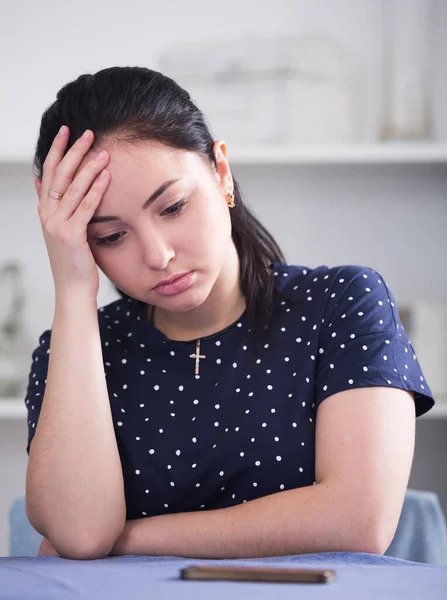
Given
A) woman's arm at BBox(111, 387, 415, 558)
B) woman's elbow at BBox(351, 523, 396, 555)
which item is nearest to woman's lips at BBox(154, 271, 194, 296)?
woman's arm at BBox(111, 387, 415, 558)

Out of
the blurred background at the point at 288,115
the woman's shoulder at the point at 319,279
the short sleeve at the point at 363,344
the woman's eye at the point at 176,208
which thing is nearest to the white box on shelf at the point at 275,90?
the blurred background at the point at 288,115

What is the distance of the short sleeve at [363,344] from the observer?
44.6 inches

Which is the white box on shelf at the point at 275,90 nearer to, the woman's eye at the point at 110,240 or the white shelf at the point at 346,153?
the white shelf at the point at 346,153

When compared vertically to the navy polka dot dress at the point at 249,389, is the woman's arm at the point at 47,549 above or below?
below

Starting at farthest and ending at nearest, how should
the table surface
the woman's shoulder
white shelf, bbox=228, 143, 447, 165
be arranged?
white shelf, bbox=228, 143, 447, 165 < the woman's shoulder < the table surface

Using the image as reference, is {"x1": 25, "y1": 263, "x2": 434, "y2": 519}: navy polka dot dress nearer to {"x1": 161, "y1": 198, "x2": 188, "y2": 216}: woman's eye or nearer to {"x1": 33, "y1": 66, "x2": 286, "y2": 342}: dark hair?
{"x1": 33, "y1": 66, "x2": 286, "y2": 342}: dark hair

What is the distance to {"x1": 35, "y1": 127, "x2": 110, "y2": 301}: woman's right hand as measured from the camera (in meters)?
1.15

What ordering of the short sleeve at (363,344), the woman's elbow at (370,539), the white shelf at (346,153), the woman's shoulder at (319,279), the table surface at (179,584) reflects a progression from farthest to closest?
the white shelf at (346,153)
the woman's shoulder at (319,279)
the short sleeve at (363,344)
the woman's elbow at (370,539)
the table surface at (179,584)

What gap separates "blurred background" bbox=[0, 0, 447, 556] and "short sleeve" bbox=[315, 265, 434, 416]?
1.10m

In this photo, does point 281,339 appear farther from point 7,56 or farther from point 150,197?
point 7,56

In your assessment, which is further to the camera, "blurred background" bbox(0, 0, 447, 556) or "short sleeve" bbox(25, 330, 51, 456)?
"blurred background" bbox(0, 0, 447, 556)

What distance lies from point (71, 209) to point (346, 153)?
3.99 feet

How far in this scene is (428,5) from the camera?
240cm

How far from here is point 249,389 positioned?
49.4 inches
